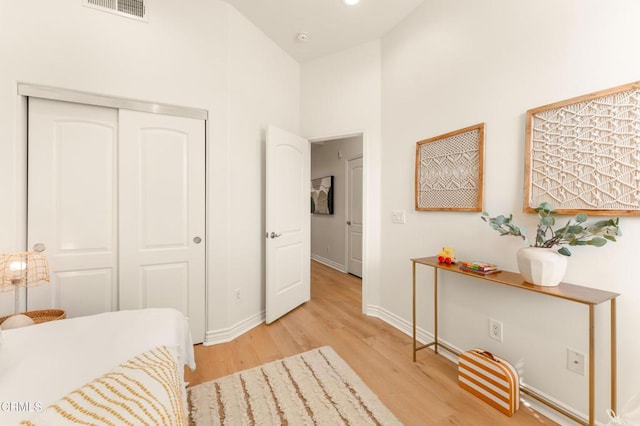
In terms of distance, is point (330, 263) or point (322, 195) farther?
point (322, 195)

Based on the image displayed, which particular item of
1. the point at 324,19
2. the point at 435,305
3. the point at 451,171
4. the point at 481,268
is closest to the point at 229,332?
the point at 435,305

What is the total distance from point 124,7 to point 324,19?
165cm

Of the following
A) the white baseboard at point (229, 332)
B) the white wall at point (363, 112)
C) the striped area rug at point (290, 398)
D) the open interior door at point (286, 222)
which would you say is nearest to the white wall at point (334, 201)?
the white wall at point (363, 112)

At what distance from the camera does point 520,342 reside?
5.56ft

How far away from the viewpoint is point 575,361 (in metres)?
1.46

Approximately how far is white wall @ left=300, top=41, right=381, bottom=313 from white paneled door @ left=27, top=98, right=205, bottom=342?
1464 mm

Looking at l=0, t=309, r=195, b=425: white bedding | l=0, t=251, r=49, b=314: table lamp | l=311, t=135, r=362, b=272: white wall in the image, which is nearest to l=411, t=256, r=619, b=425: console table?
l=0, t=309, r=195, b=425: white bedding

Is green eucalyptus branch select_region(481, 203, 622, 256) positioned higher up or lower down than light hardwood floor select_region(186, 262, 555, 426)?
higher up

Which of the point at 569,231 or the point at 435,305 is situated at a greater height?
the point at 569,231

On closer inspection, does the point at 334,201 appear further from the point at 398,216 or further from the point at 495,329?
the point at 495,329

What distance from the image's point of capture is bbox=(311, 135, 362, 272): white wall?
483 centimetres

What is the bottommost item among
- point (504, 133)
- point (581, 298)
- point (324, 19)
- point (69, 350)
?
point (69, 350)

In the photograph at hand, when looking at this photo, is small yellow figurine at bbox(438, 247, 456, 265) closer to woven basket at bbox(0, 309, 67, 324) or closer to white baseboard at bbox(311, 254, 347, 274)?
woven basket at bbox(0, 309, 67, 324)

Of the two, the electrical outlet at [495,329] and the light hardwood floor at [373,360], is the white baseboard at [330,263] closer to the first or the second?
A: the light hardwood floor at [373,360]
